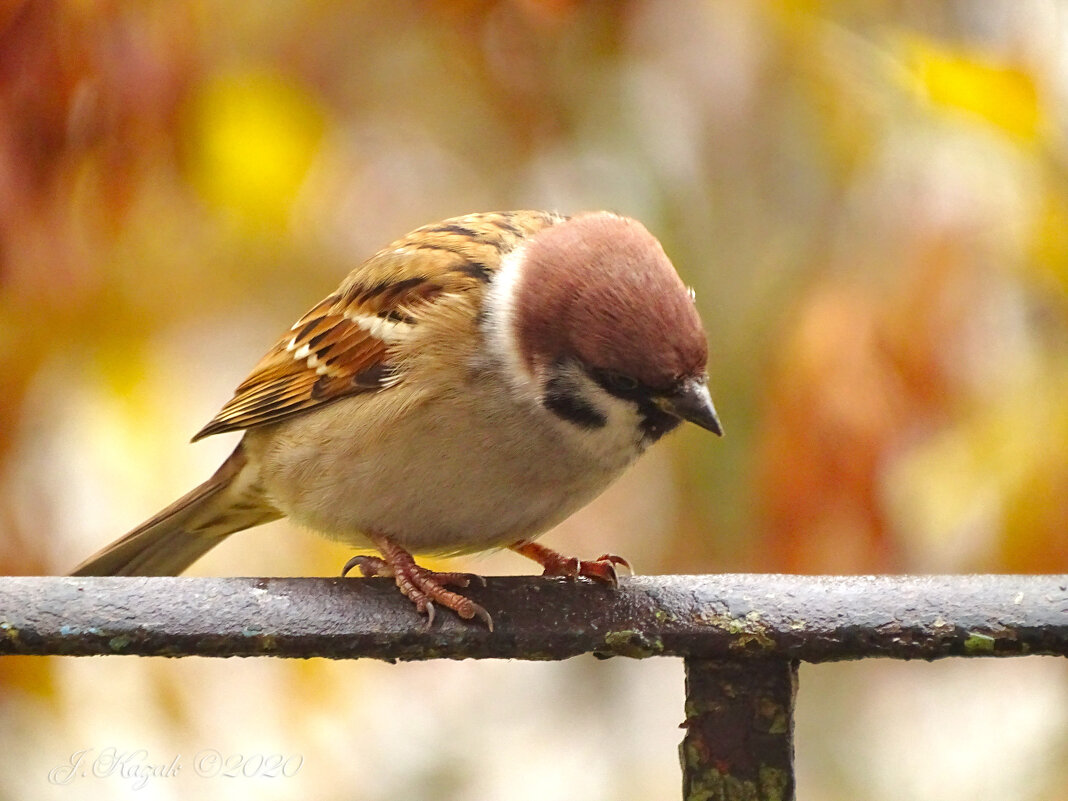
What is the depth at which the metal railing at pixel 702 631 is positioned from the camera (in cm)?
133

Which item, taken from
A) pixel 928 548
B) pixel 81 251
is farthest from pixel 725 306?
pixel 81 251

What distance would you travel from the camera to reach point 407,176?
9.84 ft

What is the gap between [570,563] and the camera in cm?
228

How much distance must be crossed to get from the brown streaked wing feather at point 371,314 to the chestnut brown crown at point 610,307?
0.21 metres

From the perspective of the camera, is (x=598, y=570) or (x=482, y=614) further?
(x=598, y=570)

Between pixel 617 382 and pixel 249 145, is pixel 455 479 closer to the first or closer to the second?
pixel 617 382

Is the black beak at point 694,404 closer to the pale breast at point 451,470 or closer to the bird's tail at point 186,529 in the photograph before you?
the pale breast at point 451,470

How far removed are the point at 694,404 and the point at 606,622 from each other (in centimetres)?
44

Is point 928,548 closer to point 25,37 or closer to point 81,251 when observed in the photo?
point 81,251

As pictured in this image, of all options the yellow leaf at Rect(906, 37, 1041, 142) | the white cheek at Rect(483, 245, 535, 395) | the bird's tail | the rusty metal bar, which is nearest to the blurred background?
the yellow leaf at Rect(906, 37, 1041, 142)

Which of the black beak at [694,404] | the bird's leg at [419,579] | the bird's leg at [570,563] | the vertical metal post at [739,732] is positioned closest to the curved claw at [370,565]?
the bird's leg at [419,579]

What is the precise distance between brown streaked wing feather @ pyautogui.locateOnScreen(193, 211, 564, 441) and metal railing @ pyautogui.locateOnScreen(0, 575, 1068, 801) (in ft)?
2.56

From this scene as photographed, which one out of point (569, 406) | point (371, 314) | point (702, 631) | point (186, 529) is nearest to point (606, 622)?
point (702, 631)

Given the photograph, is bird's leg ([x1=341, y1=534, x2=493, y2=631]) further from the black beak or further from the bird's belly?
the black beak
